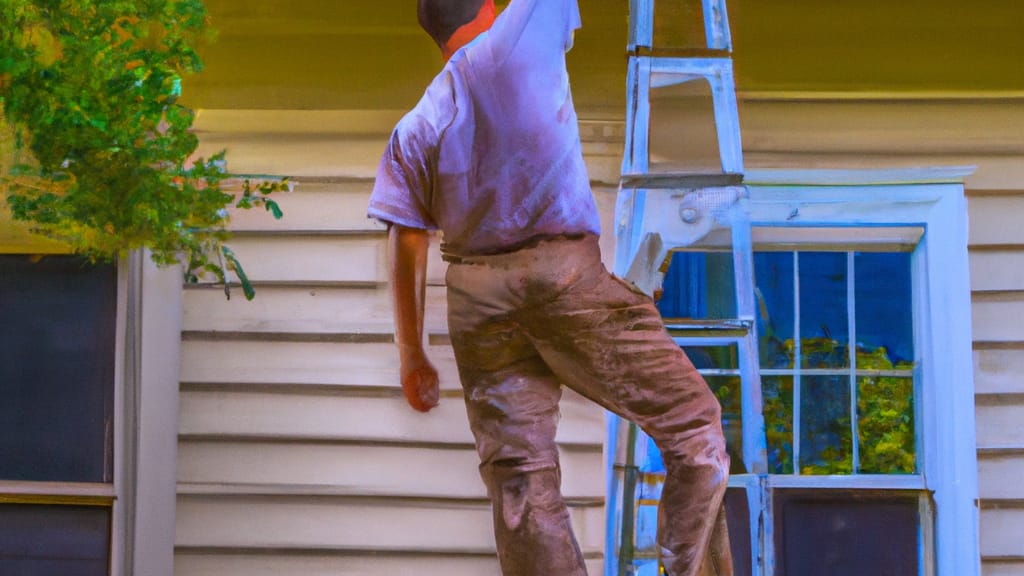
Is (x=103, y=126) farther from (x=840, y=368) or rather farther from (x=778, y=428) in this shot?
(x=840, y=368)

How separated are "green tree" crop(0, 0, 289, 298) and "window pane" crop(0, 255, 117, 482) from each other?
14.2 inches

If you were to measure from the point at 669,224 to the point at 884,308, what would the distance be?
2.28 feet

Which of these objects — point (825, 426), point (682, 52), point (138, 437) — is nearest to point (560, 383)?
point (825, 426)

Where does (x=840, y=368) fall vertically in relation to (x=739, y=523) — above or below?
above

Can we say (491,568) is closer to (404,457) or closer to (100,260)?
(404,457)

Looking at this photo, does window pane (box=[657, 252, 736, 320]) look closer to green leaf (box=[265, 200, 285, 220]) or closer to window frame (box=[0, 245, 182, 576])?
green leaf (box=[265, 200, 285, 220])

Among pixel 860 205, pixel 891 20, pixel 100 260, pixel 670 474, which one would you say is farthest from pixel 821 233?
pixel 100 260

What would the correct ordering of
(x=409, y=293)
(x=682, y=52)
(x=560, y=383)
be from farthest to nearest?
(x=682, y=52)
(x=409, y=293)
(x=560, y=383)

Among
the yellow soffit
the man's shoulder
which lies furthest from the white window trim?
the man's shoulder

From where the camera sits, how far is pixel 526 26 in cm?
262

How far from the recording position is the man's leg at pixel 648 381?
248 cm

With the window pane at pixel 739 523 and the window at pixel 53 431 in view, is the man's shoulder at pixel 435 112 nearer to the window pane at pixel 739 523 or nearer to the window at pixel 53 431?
the window at pixel 53 431

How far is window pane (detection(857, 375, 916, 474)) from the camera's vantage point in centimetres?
336

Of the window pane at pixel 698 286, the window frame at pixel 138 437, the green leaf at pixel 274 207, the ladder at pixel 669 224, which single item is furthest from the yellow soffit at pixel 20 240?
the window pane at pixel 698 286
